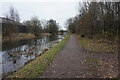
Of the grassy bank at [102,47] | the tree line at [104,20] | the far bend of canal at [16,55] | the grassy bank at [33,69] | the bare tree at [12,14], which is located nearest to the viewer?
the grassy bank at [33,69]

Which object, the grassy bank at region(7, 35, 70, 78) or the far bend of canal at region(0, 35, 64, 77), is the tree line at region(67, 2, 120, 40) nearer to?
the far bend of canal at region(0, 35, 64, 77)

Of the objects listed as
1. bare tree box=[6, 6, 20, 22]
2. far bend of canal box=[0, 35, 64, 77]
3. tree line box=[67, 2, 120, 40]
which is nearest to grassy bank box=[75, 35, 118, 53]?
tree line box=[67, 2, 120, 40]

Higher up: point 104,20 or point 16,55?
point 104,20

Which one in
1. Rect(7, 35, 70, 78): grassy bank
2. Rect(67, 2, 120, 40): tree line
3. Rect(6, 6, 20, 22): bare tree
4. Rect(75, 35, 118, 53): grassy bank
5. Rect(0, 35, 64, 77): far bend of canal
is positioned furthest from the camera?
Rect(6, 6, 20, 22): bare tree

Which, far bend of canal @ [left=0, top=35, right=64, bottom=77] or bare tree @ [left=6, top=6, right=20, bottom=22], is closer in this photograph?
far bend of canal @ [left=0, top=35, right=64, bottom=77]

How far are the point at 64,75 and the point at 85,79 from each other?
0.99m

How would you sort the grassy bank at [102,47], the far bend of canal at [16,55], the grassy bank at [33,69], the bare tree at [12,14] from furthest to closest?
1. the bare tree at [12,14]
2. the grassy bank at [102,47]
3. the far bend of canal at [16,55]
4. the grassy bank at [33,69]

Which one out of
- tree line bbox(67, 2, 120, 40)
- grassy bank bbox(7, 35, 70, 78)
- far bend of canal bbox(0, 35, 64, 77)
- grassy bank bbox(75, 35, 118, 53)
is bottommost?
far bend of canal bbox(0, 35, 64, 77)

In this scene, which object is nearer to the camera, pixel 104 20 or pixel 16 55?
pixel 16 55

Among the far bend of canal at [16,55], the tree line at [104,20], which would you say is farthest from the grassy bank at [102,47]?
the far bend of canal at [16,55]

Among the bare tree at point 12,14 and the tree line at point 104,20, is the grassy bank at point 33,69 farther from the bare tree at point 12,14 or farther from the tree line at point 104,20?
the bare tree at point 12,14

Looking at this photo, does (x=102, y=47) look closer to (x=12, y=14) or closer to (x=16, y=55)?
(x=16, y=55)

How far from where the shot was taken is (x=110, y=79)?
608cm

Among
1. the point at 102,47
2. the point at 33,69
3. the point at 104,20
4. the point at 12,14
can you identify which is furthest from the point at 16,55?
the point at 12,14
